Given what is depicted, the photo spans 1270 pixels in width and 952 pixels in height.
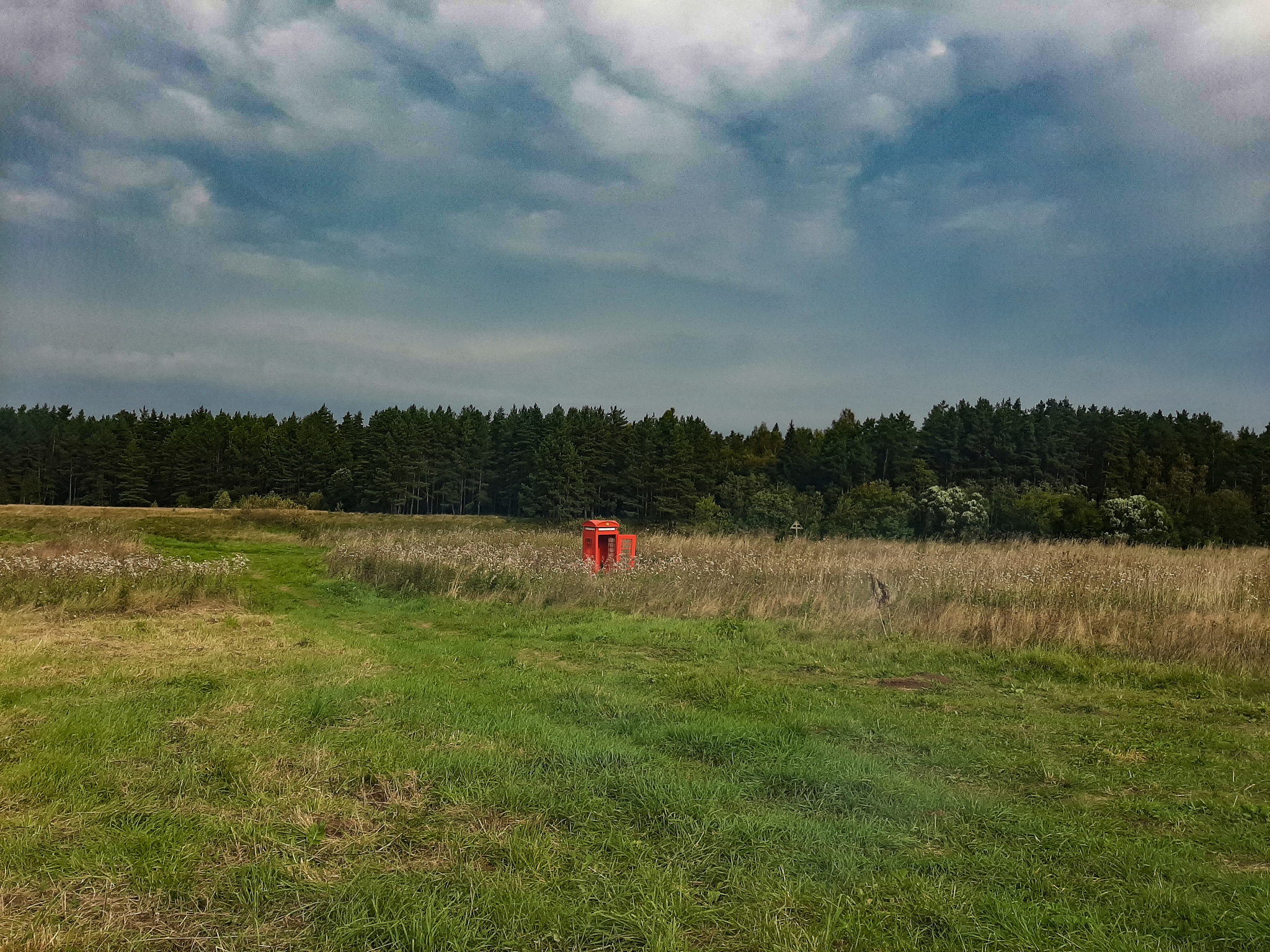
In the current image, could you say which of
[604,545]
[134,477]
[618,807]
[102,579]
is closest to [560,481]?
[134,477]

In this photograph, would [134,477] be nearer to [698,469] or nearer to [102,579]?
[698,469]

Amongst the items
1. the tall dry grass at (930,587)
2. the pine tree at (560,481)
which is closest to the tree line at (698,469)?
the pine tree at (560,481)

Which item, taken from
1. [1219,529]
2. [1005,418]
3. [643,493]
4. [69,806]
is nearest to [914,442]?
[1005,418]

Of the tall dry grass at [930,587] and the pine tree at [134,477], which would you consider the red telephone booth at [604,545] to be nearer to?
the tall dry grass at [930,587]

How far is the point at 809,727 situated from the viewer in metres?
6.36

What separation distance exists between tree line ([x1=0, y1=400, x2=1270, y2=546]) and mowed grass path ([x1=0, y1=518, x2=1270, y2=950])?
871 inches

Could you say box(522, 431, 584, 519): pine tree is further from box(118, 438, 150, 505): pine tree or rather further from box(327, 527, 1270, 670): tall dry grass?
box(327, 527, 1270, 670): tall dry grass

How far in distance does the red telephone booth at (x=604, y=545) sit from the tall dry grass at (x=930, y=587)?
424mm

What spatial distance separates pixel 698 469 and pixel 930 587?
41.4m

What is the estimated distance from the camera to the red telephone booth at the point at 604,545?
57.9ft

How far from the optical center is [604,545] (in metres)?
18.7

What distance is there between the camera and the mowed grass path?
10.7 ft

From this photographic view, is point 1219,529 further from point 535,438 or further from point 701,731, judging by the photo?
point 535,438

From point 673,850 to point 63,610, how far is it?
11.3 metres
